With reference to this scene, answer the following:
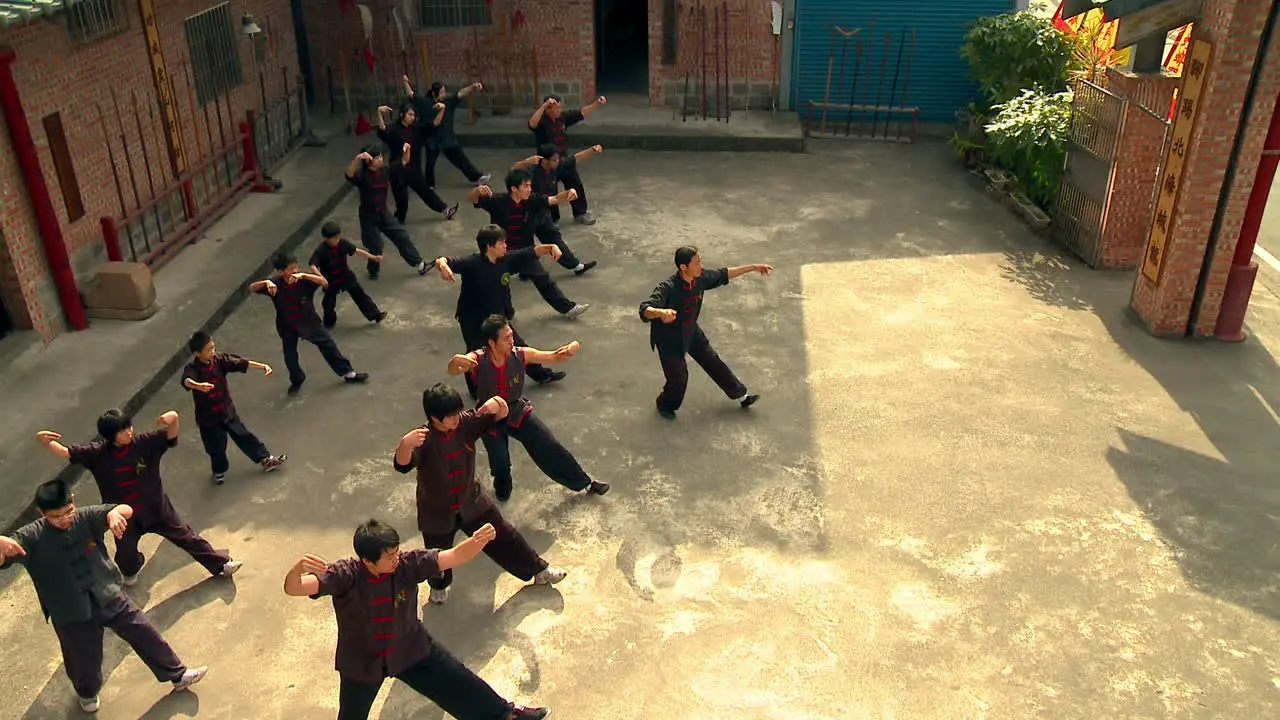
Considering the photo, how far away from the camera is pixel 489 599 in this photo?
6.69 meters

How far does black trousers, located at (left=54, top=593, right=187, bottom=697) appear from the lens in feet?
18.4

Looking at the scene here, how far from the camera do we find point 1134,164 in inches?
422

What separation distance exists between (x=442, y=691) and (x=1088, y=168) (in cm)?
934

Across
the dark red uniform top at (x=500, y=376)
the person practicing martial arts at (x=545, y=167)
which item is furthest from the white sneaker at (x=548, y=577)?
the person practicing martial arts at (x=545, y=167)

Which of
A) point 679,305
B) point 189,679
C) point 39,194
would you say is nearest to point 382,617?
point 189,679

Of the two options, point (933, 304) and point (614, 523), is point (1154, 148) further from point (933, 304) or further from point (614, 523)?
point (614, 523)

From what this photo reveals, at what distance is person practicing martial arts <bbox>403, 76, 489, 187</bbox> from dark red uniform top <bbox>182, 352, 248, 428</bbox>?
6.41 meters

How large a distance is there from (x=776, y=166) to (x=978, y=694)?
401 inches

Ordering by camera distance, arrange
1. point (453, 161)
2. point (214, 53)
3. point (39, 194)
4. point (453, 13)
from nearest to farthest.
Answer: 1. point (39, 194)
2. point (214, 53)
3. point (453, 161)
4. point (453, 13)

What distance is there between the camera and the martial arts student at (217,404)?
7.35 m

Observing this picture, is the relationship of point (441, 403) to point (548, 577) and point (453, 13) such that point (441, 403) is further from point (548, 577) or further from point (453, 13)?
point (453, 13)

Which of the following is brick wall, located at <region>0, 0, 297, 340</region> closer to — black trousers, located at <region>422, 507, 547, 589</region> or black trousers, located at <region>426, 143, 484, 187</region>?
black trousers, located at <region>426, 143, 484, 187</region>

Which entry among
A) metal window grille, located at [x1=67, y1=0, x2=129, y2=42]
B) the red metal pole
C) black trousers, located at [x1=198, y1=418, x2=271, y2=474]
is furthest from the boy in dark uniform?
the red metal pole

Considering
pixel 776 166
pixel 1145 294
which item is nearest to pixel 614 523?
pixel 1145 294
